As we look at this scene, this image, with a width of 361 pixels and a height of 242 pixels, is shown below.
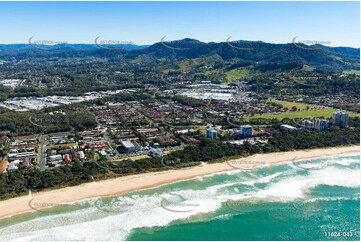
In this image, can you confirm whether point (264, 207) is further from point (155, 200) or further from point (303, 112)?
point (303, 112)

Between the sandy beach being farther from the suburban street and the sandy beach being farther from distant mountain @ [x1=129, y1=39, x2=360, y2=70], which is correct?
distant mountain @ [x1=129, y1=39, x2=360, y2=70]

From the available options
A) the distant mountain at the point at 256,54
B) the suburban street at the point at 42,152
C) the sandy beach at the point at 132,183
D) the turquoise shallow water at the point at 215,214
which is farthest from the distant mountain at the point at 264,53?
the turquoise shallow water at the point at 215,214

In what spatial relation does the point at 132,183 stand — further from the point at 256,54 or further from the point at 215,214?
the point at 256,54

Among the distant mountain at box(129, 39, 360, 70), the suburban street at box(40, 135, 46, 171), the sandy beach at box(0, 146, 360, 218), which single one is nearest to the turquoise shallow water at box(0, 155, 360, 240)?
the sandy beach at box(0, 146, 360, 218)

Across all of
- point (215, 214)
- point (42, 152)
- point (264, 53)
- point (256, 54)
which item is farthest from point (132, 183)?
point (264, 53)

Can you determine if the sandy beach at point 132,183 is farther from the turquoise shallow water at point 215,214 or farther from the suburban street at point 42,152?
the suburban street at point 42,152

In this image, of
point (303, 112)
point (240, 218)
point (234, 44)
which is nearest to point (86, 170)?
point (240, 218)
